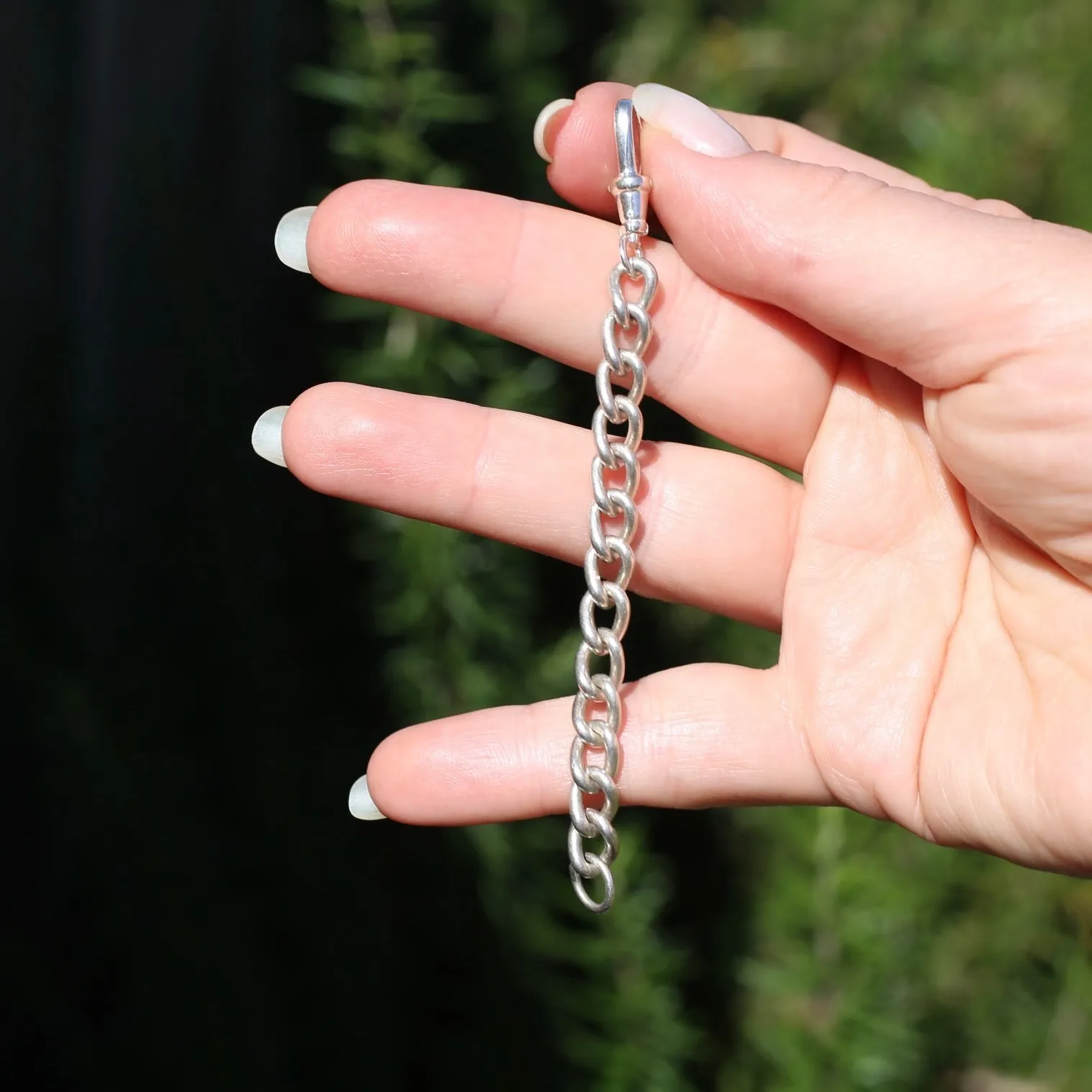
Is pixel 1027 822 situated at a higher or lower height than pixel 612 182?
lower

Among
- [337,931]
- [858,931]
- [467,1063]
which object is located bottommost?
[467,1063]

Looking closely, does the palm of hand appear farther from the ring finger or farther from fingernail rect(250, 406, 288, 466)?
fingernail rect(250, 406, 288, 466)

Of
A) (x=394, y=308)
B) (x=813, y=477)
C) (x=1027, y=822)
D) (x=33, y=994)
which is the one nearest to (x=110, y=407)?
(x=394, y=308)

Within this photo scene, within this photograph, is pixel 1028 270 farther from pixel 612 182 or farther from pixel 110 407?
pixel 110 407

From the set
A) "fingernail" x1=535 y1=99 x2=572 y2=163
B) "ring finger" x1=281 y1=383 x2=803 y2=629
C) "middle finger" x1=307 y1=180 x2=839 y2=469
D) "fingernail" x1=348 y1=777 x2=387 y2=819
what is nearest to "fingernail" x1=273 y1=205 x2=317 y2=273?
"middle finger" x1=307 y1=180 x2=839 y2=469

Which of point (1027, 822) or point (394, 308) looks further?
point (394, 308)

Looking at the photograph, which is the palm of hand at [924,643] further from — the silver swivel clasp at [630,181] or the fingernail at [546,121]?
the fingernail at [546,121]

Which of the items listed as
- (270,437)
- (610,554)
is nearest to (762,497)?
(610,554)
